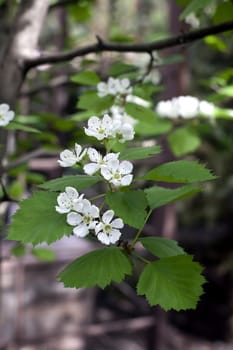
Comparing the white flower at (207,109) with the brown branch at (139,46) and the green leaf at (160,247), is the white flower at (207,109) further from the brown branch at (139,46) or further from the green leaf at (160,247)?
the green leaf at (160,247)

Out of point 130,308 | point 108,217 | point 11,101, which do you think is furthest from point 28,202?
point 130,308

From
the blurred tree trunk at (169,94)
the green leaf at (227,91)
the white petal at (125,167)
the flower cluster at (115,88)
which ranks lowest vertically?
the blurred tree trunk at (169,94)

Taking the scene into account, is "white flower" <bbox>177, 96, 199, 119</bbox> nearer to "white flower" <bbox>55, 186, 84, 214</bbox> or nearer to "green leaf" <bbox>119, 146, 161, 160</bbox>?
"green leaf" <bbox>119, 146, 161, 160</bbox>

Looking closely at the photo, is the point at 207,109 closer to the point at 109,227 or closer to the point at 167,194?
the point at 167,194

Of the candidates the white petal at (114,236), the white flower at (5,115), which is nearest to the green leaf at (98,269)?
the white petal at (114,236)

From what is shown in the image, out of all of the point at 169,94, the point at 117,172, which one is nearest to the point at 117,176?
the point at 117,172

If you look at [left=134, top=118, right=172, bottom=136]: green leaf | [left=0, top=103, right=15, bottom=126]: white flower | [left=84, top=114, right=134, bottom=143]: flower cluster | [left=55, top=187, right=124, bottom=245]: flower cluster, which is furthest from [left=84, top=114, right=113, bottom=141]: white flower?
[left=134, top=118, right=172, bottom=136]: green leaf
